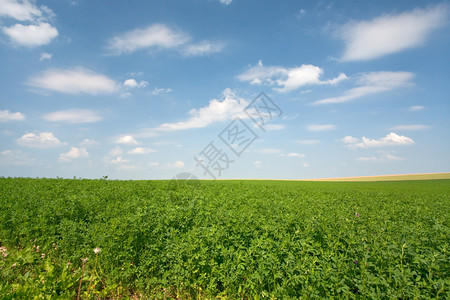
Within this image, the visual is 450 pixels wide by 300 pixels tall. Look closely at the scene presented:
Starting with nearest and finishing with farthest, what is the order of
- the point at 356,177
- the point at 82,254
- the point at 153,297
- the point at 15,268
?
the point at 153,297 < the point at 15,268 < the point at 82,254 < the point at 356,177

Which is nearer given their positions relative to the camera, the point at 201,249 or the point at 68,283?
the point at 68,283

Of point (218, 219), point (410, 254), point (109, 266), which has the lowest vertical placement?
point (109, 266)

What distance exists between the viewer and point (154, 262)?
5125 mm

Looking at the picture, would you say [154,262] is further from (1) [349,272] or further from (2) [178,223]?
(1) [349,272]

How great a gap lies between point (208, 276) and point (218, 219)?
1673mm

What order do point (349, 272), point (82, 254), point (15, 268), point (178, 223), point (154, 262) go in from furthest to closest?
point (178, 223) → point (82, 254) → point (15, 268) → point (154, 262) → point (349, 272)

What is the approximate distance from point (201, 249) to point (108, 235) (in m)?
2.30

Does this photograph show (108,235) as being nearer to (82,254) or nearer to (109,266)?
(109,266)

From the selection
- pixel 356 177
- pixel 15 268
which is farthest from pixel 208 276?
pixel 356 177

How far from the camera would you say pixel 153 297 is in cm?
467

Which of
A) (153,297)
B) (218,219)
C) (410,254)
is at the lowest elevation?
(153,297)

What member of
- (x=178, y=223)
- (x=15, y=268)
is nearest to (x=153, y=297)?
(x=178, y=223)

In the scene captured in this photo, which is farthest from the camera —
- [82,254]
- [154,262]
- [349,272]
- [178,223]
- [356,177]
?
[356,177]

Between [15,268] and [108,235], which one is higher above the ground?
[108,235]
